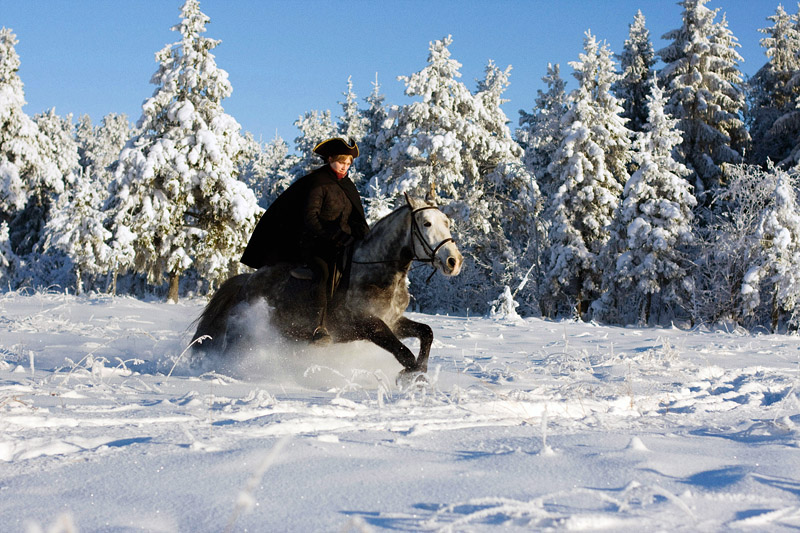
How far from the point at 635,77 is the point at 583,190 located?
12759mm

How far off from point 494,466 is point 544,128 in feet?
116

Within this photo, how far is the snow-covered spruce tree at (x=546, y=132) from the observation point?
36.2m

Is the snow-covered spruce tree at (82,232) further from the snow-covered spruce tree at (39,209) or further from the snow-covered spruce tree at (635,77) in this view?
the snow-covered spruce tree at (635,77)

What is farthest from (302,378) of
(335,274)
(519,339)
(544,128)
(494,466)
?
(544,128)

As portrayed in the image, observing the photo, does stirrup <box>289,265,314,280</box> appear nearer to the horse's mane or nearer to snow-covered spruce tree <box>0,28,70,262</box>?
the horse's mane

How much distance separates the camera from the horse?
6090mm

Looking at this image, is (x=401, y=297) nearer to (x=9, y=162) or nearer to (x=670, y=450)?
(x=670, y=450)

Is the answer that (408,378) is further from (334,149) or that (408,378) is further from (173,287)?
(173,287)

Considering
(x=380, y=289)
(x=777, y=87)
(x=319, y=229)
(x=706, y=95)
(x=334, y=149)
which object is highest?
(x=777, y=87)

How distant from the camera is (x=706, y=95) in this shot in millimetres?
34094

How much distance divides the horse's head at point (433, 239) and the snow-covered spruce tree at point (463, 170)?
24417 mm

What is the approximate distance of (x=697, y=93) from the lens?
112 ft

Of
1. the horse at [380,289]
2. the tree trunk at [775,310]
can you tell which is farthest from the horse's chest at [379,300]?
the tree trunk at [775,310]

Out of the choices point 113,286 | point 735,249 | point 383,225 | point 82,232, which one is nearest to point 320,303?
point 383,225
